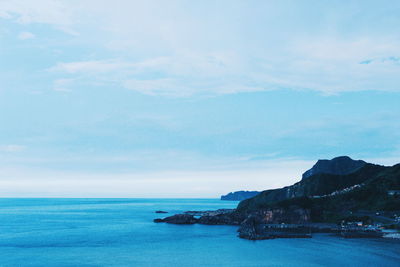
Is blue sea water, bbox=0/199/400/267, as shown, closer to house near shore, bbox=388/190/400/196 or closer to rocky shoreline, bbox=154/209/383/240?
rocky shoreline, bbox=154/209/383/240

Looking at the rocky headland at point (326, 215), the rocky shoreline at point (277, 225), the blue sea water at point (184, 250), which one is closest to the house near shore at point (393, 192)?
the rocky headland at point (326, 215)

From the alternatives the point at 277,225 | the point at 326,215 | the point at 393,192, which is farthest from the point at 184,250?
the point at 393,192

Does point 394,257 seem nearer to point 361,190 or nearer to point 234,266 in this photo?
point 234,266

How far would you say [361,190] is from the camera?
589ft

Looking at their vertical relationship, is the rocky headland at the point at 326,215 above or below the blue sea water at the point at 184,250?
above

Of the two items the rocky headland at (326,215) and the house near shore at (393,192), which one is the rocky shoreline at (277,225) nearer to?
the rocky headland at (326,215)

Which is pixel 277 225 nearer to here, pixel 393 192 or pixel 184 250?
pixel 393 192

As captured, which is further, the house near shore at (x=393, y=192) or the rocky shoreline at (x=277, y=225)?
the house near shore at (x=393, y=192)

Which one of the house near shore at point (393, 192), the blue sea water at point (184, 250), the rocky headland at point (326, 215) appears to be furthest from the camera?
the house near shore at point (393, 192)

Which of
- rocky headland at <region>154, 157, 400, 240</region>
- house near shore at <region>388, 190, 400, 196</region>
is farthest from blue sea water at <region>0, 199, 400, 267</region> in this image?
house near shore at <region>388, 190, 400, 196</region>

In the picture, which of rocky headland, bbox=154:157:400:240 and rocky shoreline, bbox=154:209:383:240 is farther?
rocky headland, bbox=154:157:400:240

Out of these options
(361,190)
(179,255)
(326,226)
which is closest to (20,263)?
(179,255)

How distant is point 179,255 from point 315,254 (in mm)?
33037

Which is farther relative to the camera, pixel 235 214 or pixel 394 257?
pixel 235 214
